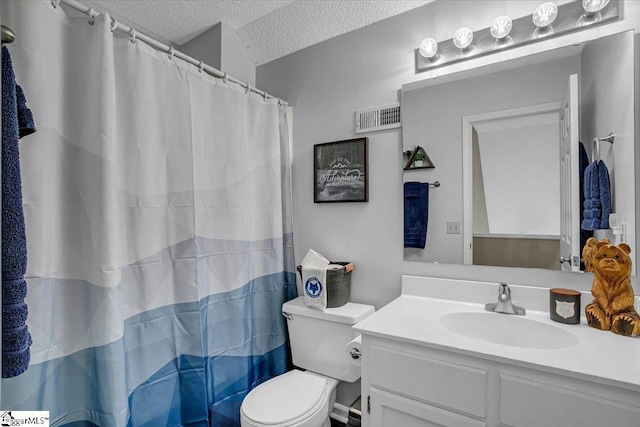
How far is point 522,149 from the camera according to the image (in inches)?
57.3

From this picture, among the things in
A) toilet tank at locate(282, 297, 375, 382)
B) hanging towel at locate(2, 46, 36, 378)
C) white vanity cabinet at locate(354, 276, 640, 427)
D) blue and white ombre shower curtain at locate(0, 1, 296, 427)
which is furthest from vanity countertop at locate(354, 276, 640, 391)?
hanging towel at locate(2, 46, 36, 378)

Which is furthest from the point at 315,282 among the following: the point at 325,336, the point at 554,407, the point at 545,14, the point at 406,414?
the point at 545,14

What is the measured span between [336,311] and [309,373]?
375 mm

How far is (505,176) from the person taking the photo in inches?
58.6

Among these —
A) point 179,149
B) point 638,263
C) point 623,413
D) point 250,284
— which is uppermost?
point 179,149

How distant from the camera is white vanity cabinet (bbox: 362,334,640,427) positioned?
906mm

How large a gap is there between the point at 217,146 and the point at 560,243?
1612mm

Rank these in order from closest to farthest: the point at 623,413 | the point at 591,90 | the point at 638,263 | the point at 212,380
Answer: the point at 623,413 < the point at 638,263 < the point at 591,90 < the point at 212,380

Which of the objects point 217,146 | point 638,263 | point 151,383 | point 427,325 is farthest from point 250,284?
point 638,263

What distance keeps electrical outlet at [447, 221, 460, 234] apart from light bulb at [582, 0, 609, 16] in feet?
3.22

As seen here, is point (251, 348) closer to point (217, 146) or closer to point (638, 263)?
point (217, 146)

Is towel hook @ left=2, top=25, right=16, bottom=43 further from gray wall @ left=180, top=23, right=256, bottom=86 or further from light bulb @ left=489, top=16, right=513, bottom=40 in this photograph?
light bulb @ left=489, top=16, right=513, bottom=40

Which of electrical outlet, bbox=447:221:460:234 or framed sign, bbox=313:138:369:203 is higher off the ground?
framed sign, bbox=313:138:369:203

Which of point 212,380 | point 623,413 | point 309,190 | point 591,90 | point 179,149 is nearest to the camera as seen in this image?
point 623,413
